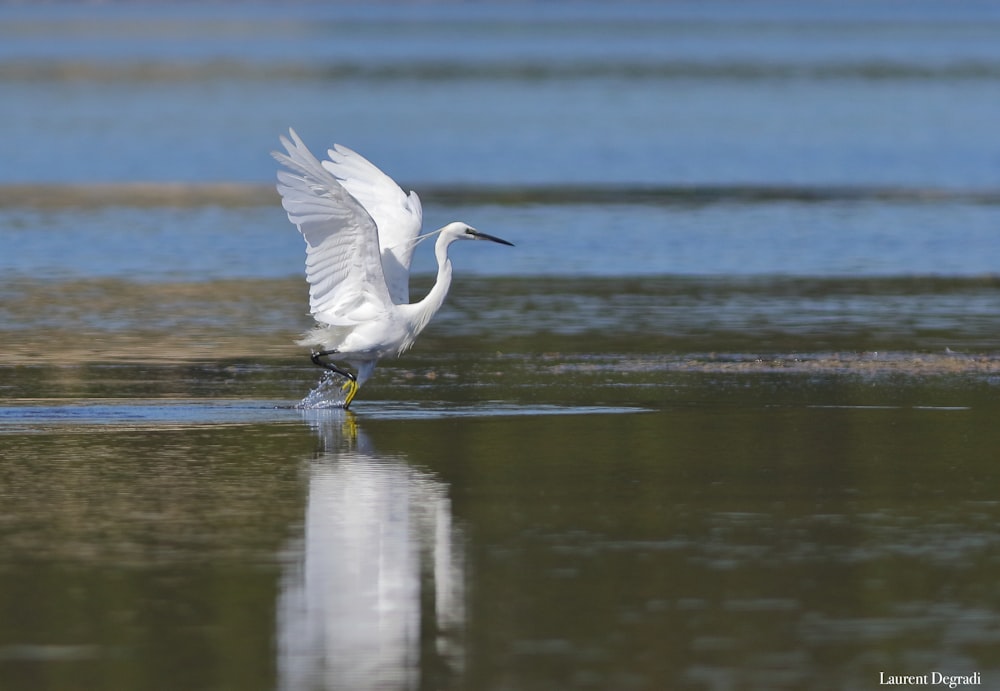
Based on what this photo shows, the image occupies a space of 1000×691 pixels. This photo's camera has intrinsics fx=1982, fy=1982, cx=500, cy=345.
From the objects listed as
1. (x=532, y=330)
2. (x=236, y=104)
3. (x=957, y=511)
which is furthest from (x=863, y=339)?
(x=236, y=104)

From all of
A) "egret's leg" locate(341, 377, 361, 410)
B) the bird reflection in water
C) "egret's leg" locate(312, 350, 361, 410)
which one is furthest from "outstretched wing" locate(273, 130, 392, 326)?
the bird reflection in water

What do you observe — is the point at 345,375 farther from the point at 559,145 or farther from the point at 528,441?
the point at 559,145

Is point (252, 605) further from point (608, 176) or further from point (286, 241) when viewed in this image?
point (608, 176)

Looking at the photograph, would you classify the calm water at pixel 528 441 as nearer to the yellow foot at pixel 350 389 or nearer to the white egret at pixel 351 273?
the yellow foot at pixel 350 389

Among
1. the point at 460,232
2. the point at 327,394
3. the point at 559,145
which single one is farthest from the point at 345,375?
the point at 559,145

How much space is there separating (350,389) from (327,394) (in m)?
0.37

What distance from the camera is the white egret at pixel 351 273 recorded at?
14.5m

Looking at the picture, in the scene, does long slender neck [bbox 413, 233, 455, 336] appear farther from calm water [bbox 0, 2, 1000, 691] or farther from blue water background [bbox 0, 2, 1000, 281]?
blue water background [bbox 0, 2, 1000, 281]

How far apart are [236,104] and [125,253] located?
113 ft

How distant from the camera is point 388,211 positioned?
53.8 feet

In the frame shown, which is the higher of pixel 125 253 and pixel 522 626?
pixel 125 253

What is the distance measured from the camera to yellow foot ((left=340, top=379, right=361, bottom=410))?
1513 cm

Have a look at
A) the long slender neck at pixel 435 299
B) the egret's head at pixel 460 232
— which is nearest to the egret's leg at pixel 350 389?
the long slender neck at pixel 435 299

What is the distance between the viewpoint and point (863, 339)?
60.4 feet
